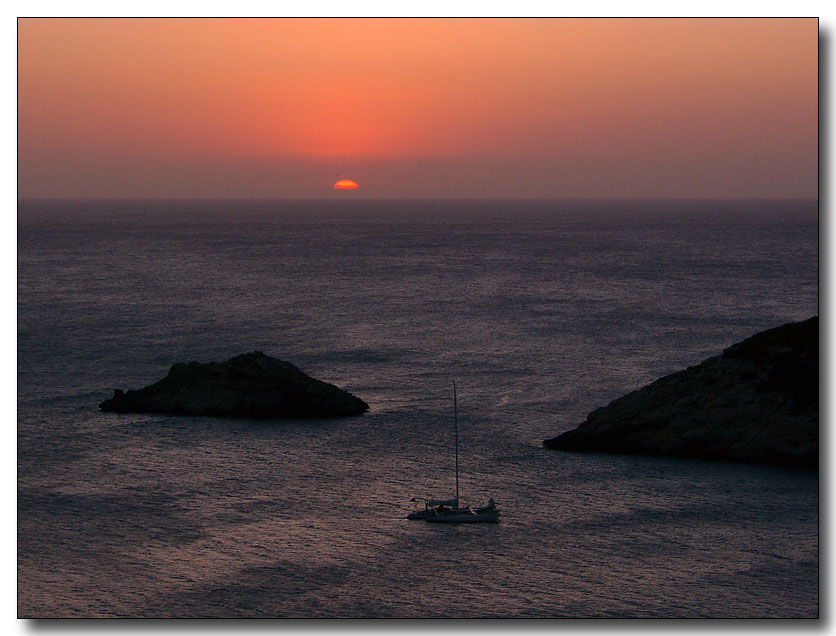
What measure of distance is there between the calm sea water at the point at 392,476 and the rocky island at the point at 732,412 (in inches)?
34.9

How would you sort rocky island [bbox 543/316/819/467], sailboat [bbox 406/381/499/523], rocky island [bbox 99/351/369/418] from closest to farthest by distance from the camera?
sailboat [bbox 406/381/499/523], rocky island [bbox 543/316/819/467], rocky island [bbox 99/351/369/418]

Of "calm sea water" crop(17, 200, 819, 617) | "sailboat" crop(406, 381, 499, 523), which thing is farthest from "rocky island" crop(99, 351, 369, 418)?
"sailboat" crop(406, 381, 499, 523)

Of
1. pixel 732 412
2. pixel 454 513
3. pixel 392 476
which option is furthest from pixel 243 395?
pixel 732 412

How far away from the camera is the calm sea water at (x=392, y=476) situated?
85.7 ft

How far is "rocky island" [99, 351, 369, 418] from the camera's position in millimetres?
48406

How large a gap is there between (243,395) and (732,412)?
71.1 feet

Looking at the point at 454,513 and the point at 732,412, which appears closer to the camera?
the point at 454,513

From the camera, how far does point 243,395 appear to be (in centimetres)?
4862

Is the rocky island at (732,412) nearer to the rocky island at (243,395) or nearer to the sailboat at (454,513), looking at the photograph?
the sailboat at (454,513)

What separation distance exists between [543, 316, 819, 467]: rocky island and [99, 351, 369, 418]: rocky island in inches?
442

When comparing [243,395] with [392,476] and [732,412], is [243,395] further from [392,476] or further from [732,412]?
[732,412]

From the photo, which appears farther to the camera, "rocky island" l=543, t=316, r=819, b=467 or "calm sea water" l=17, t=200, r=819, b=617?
"rocky island" l=543, t=316, r=819, b=467

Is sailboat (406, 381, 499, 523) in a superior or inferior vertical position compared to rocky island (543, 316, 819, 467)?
inferior

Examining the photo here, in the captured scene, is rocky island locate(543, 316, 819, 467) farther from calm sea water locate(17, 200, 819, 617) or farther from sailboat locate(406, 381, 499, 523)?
sailboat locate(406, 381, 499, 523)
